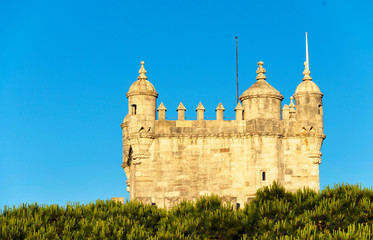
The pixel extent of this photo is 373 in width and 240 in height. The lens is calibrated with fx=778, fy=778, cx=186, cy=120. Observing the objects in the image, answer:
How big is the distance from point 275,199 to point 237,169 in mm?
9477

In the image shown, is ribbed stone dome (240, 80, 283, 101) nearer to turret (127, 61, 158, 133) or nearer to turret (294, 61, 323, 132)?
turret (294, 61, 323, 132)

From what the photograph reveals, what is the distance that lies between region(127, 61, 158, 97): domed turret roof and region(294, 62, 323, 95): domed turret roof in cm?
1176

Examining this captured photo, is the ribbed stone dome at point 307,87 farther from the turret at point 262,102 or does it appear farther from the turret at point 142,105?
the turret at point 142,105

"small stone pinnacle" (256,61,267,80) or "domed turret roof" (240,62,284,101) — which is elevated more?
"small stone pinnacle" (256,61,267,80)

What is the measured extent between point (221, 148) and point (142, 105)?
694 centimetres

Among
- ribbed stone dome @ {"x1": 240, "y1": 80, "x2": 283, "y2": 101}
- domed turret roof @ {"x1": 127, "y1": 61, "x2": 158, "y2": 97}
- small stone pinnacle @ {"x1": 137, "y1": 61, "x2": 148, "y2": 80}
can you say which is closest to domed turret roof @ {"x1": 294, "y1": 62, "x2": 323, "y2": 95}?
ribbed stone dome @ {"x1": 240, "y1": 80, "x2": 283, "y2": 101}

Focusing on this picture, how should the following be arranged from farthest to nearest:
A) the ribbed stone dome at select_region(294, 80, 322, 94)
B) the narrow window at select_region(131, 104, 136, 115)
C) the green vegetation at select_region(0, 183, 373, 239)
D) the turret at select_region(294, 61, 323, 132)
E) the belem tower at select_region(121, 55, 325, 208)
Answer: the ribbed stone dome at select_region(294, 80, 322, 94), the turret at select_region(294, 61, 323, 132), the narrow window at select_region(131, 104, 136, 115), the belem tower at select_region(121, 55, 325, 208), the green vegetation at select_region(0, 183, 373, 239)

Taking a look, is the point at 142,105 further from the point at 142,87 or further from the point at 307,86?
the point at 307,86

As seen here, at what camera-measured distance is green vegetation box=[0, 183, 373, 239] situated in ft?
150

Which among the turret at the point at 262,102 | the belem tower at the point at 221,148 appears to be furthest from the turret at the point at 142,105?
the turret at the point at 262,102

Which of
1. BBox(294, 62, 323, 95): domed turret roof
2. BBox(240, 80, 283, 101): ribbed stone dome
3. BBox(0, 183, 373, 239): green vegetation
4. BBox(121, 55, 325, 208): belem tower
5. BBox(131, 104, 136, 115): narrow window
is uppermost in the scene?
BBox(294, 62, 323, 95): domed turret roof

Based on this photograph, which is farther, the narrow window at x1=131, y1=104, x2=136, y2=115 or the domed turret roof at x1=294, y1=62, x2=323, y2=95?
the domed turret roof at x1=294, y1=62, x2=323, y2=95

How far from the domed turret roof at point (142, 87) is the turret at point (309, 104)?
11.6 m

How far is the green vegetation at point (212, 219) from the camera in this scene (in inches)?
1801
